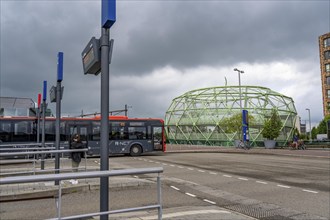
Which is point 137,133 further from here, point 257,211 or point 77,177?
point 77,177

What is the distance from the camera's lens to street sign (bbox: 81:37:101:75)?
13.1 ft

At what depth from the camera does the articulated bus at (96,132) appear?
23203 mm

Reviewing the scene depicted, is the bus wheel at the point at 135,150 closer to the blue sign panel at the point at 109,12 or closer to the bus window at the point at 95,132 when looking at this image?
the bus window at the point at 95,132

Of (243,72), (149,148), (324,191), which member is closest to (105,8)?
(324,191)

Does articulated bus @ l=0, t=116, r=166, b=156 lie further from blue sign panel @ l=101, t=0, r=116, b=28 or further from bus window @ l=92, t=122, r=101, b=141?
blue sign panel @ l=101, t=0, r=116, b=28

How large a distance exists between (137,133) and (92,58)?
2217 cm

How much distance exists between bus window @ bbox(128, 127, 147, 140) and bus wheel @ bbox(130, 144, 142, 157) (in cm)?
68

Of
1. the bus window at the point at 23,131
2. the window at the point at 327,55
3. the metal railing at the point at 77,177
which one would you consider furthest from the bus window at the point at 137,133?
the window at the point at 327,55

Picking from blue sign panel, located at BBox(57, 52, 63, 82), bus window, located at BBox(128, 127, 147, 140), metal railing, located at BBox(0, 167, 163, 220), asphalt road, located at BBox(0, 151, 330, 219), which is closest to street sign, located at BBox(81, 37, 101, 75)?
metal railing, located at BBox(0, 167, 163, 220)

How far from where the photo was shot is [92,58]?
4121 mm

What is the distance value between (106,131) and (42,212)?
1435 mm

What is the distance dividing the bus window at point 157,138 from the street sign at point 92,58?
73.0ft

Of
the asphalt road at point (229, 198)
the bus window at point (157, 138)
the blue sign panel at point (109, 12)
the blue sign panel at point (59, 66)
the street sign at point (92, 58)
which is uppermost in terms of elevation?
the blue sign panel at point (59, 66)

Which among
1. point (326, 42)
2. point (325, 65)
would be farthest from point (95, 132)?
Result: point (326, 42)
